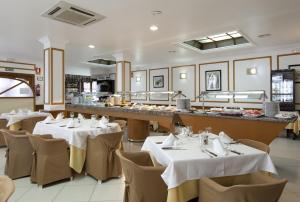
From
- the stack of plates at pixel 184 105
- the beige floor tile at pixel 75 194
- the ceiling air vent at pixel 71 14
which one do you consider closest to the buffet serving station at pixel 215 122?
the stack of plates at pixel 184 105

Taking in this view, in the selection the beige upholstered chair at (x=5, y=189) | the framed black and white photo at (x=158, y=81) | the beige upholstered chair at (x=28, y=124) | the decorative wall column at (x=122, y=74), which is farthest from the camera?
the framed black and white photo at (x=158, y=81)

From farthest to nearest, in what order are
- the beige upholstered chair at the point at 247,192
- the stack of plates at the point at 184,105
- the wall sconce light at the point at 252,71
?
the wall sconce light at the point at 252,71 < the stack of plates at the point at 184,105 < the beige upholstered chair at the point at 247,192

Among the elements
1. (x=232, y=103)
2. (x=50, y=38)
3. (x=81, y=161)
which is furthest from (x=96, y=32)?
(x=232, y=103)

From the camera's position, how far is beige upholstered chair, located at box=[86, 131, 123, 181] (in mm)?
3326

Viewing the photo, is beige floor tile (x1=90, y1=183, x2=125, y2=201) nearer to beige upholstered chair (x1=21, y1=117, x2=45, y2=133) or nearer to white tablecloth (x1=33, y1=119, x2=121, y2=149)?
white tablecloth (x1=33, y1=119, x2=121, y2=149)

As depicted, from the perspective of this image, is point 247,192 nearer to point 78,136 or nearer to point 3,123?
point 78,136

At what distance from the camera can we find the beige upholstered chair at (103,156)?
333 centimetres

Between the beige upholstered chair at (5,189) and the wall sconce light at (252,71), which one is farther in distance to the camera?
the wall sconce light at (252,71)

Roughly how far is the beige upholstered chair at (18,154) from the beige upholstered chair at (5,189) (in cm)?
207

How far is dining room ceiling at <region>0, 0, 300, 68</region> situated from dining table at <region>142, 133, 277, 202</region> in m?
2.54

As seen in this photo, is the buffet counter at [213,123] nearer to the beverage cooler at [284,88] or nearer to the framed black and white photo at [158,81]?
the beverage cooler at [284,88]

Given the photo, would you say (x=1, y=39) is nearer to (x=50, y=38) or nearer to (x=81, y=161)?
(x=50, y=38)

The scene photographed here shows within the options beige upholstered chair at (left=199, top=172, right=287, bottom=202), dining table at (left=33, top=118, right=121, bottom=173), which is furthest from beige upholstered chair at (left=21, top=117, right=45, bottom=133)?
beige upholstered chair at (left=199, top=172, right=287, bottom=202)

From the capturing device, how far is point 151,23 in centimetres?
457
